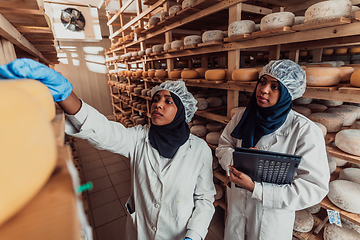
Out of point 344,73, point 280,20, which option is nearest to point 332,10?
point 280,20

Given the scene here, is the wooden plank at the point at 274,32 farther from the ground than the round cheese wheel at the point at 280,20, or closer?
closer

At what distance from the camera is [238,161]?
1.38m

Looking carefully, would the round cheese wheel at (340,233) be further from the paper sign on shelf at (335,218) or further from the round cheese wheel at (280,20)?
the round cheese wheel at (280,20)

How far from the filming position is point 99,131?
1082mm

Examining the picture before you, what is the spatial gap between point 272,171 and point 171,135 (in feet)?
2.56

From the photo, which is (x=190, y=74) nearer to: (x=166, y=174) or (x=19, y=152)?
(x=166, y=174)

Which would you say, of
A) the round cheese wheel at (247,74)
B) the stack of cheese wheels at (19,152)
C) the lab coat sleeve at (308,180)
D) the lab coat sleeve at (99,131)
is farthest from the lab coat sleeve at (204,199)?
the stack of cheese wheels at (19,152)

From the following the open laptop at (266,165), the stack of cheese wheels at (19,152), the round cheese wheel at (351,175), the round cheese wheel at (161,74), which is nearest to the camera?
the stack of cheese wheels at (19,152)

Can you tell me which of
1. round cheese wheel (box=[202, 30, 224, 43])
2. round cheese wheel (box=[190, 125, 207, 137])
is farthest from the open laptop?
round cheese wheel (box=[202, 30, 224, 43])

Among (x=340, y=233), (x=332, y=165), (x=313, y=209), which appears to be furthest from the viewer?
(x=313, y=209)

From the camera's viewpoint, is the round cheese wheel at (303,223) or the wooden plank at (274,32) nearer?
the wooden plank at (274,32)

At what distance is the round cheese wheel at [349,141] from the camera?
1429 millimetres

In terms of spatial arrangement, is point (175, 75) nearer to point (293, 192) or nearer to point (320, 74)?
point (320, 74)

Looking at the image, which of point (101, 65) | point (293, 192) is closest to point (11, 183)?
point (293, 192)
